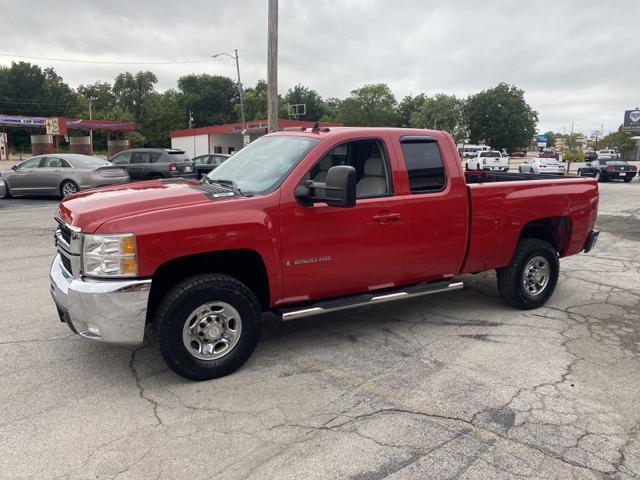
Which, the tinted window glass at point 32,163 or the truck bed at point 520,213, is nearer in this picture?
the truck bed at point 520,213

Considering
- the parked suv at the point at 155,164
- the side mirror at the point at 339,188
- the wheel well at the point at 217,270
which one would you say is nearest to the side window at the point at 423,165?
the side mirror at the point at 339,188

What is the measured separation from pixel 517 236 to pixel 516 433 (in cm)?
265

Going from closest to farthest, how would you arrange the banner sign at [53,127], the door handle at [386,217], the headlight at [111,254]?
1. the headlight at [111,254]
2. the door handle at [386,217]
3. the banner sign at [53,127]

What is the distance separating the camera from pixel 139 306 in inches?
142

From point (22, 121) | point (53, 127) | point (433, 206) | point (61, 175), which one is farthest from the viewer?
point (22, 121)

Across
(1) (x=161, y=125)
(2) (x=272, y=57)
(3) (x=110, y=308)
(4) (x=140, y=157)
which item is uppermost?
(1) (x=161, y=125)

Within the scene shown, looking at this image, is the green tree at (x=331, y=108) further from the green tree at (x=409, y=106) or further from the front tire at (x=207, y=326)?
the front tire at (x=207, y=326)

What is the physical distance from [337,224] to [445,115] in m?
98.0

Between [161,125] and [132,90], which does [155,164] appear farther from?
[132,90]

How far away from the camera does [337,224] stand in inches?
168

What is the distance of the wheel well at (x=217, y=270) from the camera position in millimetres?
3934

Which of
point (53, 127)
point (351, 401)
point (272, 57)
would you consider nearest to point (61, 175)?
point (272, 57)

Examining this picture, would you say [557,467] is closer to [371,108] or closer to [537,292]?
[537,292]

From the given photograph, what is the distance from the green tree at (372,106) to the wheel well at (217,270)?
9307cm
